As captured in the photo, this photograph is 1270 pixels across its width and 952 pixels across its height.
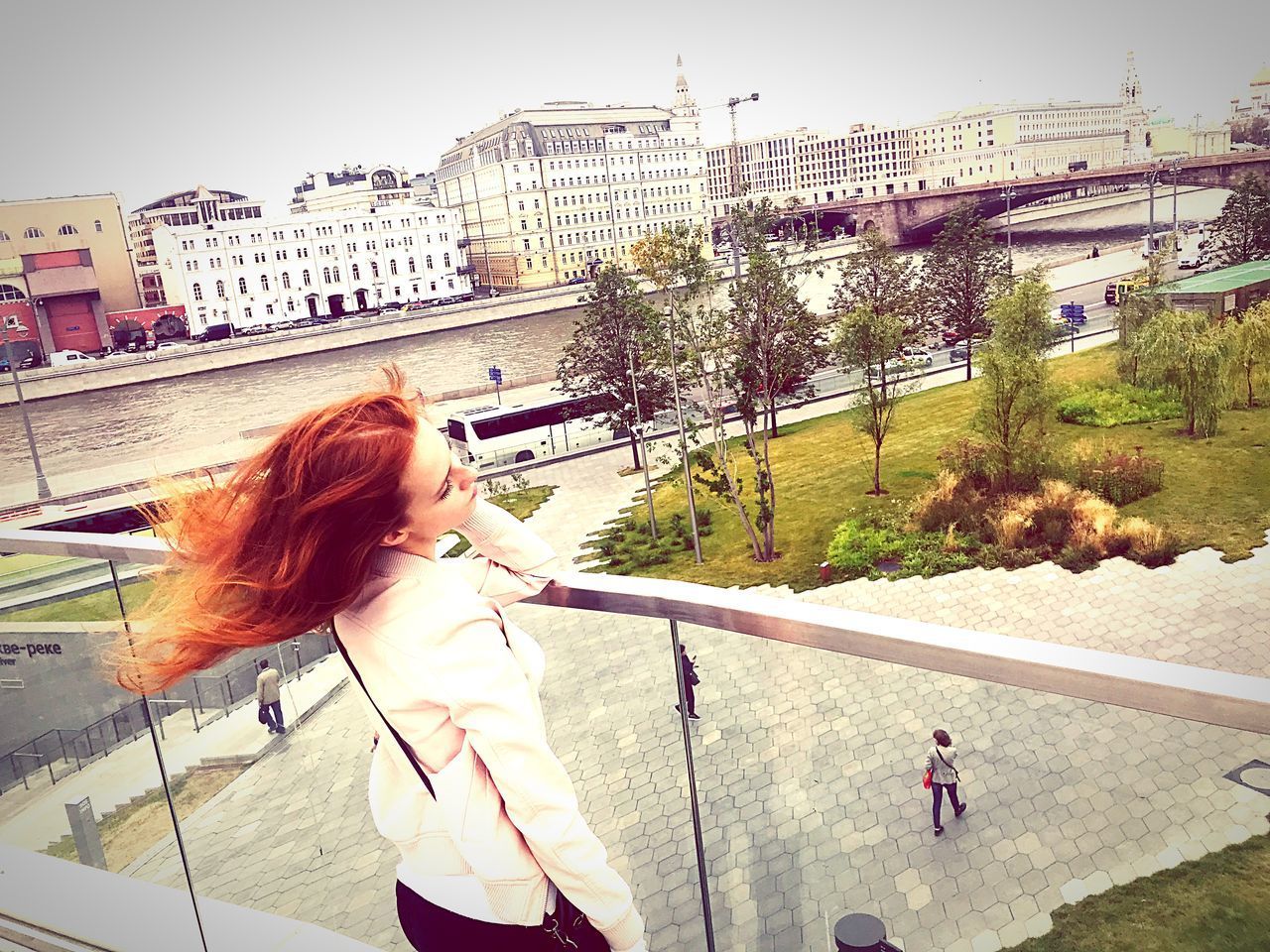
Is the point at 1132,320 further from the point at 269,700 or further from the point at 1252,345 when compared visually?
the point at 269,700

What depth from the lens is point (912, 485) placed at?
10.0m

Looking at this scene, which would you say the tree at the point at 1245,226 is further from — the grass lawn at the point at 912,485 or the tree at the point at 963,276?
the grass lawn at the point at 912,485

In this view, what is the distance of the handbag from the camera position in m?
0.66

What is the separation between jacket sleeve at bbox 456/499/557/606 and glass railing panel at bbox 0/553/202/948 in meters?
0.52

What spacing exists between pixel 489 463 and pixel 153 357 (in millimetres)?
13938

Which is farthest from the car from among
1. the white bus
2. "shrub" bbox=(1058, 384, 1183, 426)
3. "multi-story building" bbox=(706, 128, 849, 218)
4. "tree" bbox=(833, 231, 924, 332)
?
"multi-story building" bbox=(706, 128, 849, 218)

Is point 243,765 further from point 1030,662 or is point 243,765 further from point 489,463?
point 489,463

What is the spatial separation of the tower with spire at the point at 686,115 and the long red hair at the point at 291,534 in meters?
38.6

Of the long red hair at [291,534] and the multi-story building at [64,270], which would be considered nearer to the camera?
the long red hair at [291,534]

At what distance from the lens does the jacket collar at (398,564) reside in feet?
2.22

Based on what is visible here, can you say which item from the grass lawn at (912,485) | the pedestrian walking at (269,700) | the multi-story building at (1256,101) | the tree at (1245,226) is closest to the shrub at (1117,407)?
the grass lawn at (912,485)

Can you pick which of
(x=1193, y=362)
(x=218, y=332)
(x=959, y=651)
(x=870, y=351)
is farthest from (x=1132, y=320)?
(x=218, y=332)

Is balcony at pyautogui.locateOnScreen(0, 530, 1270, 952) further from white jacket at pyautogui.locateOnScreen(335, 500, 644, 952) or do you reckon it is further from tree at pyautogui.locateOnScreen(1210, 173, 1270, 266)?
tree at pyautogui.locateOnScreen(1210, 173, 1270, 266)

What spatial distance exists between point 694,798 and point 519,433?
1443 cm
